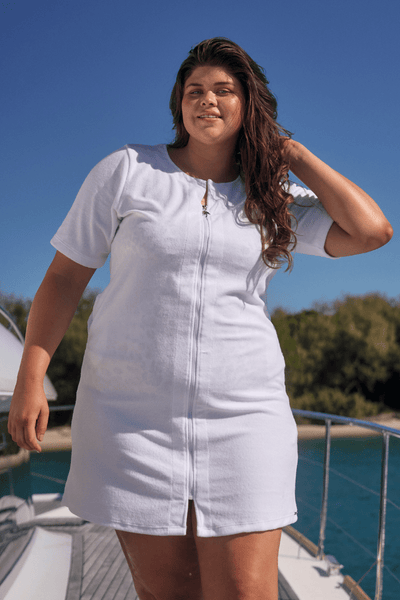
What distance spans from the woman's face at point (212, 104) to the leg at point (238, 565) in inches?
26.8

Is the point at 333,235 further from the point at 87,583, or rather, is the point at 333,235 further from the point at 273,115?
the point at 87,583

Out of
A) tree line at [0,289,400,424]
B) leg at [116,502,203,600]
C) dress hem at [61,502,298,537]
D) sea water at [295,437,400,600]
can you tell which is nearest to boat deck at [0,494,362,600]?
leg at [116,502,203,600]

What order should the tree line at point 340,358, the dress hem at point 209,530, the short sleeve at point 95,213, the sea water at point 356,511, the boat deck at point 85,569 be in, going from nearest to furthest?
1. the dress hem at point 209,530
2. the short sleeve at point 95,213
3. the boat deck at point 85,569
4. the sea water at point 356,511
5. the tree line at point 340,358

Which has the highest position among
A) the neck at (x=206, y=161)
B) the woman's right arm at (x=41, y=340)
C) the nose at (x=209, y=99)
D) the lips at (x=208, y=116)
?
the nose at (x=209, y=99)

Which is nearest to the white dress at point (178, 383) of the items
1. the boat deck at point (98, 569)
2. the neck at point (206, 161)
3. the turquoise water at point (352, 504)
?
the neck at point (206, 161)

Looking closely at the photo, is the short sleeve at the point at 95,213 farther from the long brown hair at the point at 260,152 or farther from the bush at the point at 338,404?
the bush at the point at 338,404

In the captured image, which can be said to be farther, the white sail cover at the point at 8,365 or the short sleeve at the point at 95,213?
the white sail cover at the point at 8,365

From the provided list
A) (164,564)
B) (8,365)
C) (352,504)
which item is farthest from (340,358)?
(164,564)

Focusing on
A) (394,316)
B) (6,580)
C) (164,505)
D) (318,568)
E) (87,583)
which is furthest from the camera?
(394,316)

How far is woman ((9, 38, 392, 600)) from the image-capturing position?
854 mm

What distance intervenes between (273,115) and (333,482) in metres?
22.2

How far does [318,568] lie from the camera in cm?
270

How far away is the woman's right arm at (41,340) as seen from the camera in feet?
2.99

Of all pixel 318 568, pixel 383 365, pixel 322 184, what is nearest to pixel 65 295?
pixel 322 184
